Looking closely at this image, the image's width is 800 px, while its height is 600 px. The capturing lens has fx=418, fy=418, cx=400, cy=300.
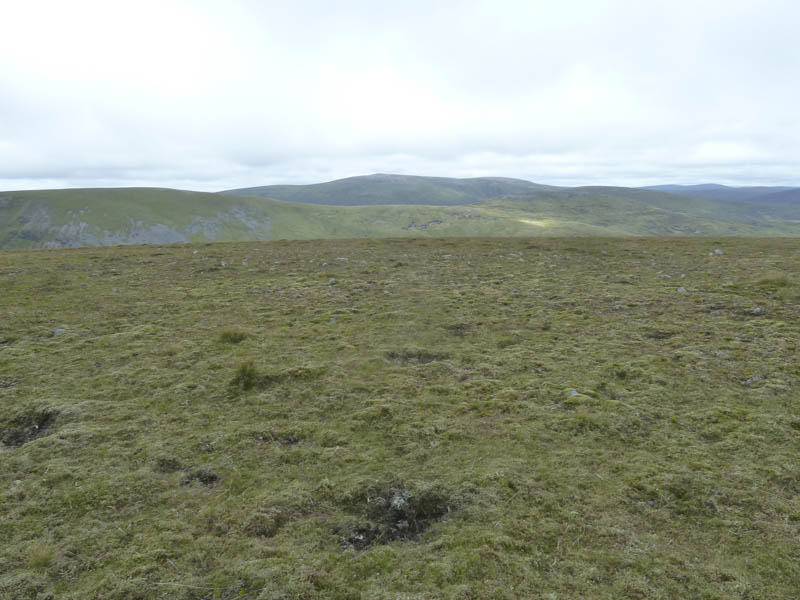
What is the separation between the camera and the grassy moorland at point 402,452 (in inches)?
195

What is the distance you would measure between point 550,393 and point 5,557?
9.10 m

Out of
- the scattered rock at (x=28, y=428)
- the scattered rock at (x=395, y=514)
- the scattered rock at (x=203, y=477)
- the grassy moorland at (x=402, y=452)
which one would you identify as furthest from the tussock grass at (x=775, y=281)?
the scattered rock at (x=28, y=428)

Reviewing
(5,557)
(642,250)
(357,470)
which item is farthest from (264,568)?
(642,250)

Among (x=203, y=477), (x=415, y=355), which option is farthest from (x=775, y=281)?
(x=203, y=477)

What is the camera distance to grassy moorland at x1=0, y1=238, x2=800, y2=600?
4.96m

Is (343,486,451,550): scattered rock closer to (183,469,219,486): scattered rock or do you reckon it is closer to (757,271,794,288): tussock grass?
(183,469,219,486): scattered rock

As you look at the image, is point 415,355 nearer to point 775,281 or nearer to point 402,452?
point 402,452

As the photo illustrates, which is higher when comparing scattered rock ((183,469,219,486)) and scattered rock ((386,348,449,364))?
scattered rock ((386,348,449,364))

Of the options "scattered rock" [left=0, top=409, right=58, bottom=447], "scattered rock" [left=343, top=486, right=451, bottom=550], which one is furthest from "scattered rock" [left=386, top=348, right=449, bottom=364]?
"scattered rock" [left=0, top=409, right=58, bottom=447]

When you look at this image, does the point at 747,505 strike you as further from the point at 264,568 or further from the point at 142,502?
the point at 142,502

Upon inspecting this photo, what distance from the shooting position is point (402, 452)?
7.30m

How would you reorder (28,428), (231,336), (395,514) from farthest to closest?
(231,336)
(28,428)
(395,514)

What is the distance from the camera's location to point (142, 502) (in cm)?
617

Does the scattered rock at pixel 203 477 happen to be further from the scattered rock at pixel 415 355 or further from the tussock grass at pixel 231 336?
the tussock grass at pixel 231 336
